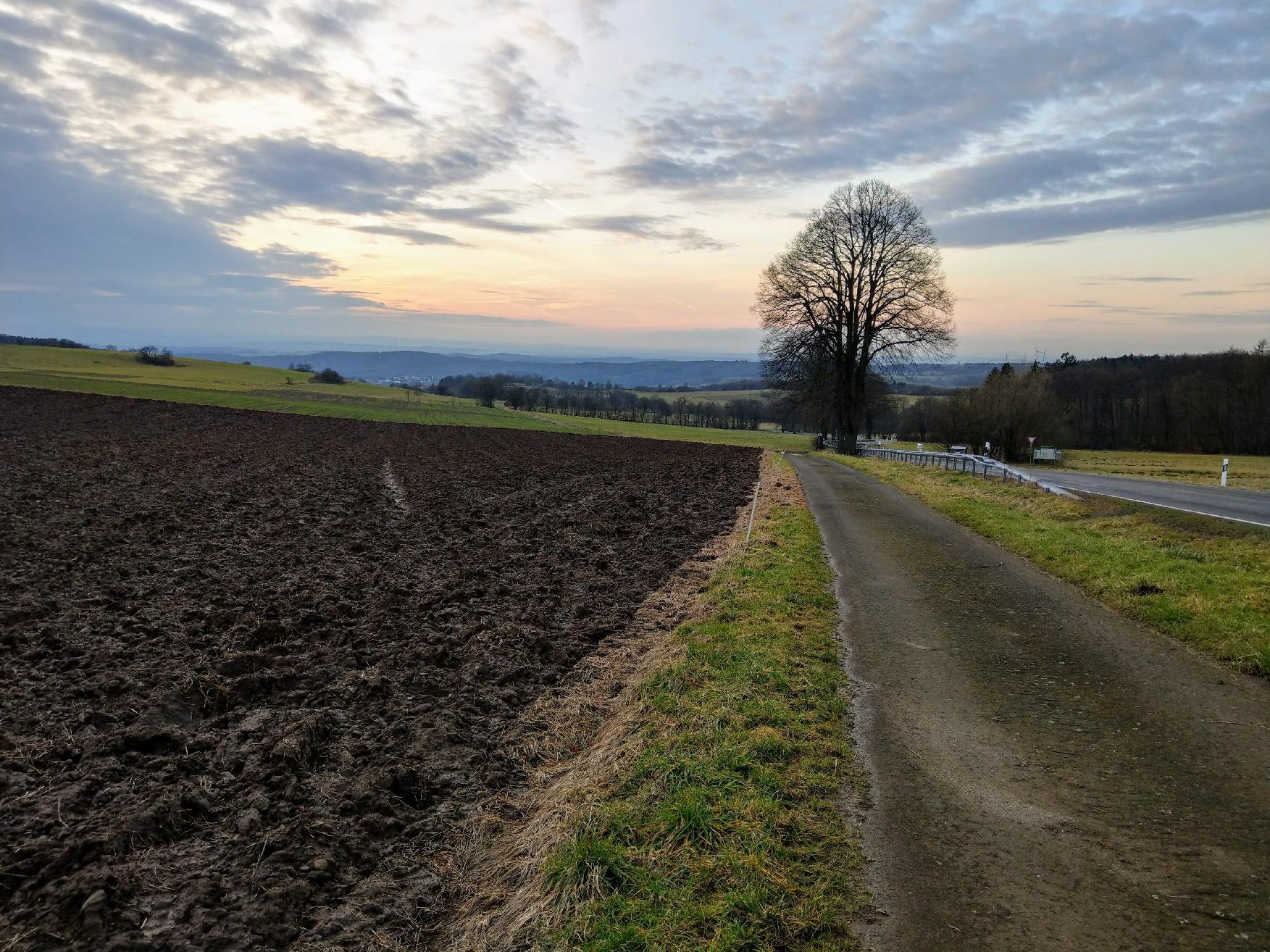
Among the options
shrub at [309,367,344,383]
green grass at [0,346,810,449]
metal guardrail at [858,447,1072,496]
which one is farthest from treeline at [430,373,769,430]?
metal guardrail at [858,447,1072,496]

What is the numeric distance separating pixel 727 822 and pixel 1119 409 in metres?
103

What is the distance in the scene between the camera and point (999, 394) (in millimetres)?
62781

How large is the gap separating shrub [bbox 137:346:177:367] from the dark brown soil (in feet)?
298

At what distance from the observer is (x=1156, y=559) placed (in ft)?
36.1

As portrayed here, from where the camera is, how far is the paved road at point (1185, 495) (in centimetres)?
1569

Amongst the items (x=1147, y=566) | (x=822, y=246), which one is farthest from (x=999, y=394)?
(x=1147, y=566)

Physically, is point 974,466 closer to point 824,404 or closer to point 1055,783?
point 824,404

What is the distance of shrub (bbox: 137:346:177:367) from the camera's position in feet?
315

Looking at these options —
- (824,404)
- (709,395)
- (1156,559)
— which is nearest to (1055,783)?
(1156,559)

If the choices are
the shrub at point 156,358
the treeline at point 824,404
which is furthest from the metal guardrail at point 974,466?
the shrub at point 156,358

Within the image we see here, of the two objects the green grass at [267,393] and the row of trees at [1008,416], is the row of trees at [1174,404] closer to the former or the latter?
the row of trees at [1008,416]

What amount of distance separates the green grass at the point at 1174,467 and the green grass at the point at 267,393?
2279 cm

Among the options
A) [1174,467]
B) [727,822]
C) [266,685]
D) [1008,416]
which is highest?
[1008,416]

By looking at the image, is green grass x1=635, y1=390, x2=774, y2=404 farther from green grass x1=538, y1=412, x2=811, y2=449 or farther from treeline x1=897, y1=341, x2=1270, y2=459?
green grass x1=538, y1=412, x2=811, y2=449
